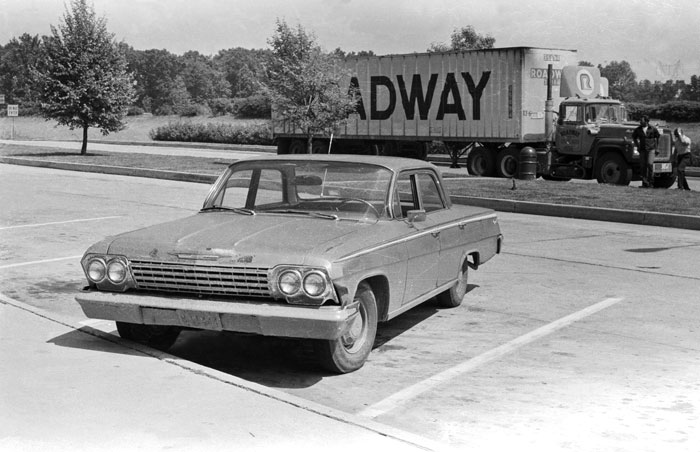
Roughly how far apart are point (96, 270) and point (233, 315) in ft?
3.69

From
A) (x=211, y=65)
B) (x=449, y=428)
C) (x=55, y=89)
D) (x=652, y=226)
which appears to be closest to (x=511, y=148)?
(x=652, y=226)

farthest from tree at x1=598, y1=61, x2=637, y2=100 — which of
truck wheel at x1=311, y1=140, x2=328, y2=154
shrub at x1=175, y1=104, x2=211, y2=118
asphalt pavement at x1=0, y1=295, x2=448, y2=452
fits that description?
asphalt pavement at x1=0, y1=295, x2=448, y2=452

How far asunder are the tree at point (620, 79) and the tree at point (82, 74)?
826 inches

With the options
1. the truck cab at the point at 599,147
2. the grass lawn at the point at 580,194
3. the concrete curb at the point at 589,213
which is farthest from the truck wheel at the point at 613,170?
the concrete curb at the point at 589,213

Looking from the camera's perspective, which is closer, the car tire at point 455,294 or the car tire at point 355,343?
the car tire at point 355,343

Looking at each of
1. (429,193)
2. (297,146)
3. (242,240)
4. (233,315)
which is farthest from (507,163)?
(233,315)

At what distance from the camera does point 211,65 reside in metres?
86.5

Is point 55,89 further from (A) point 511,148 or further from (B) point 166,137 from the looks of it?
(B) point 166,137

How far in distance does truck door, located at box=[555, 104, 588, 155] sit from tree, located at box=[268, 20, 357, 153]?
792 centimetres

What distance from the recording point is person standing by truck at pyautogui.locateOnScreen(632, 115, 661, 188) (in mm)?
22203

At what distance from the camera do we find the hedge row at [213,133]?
5044 centimetres

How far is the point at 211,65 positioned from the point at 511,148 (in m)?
62.3

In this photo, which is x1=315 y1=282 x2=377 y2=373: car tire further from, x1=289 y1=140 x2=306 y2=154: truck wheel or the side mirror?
x1=289 y1=140 x2=306 y2=154: truck wheel

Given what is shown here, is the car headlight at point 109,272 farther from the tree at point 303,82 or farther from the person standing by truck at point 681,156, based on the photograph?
the tree at point 303,82
